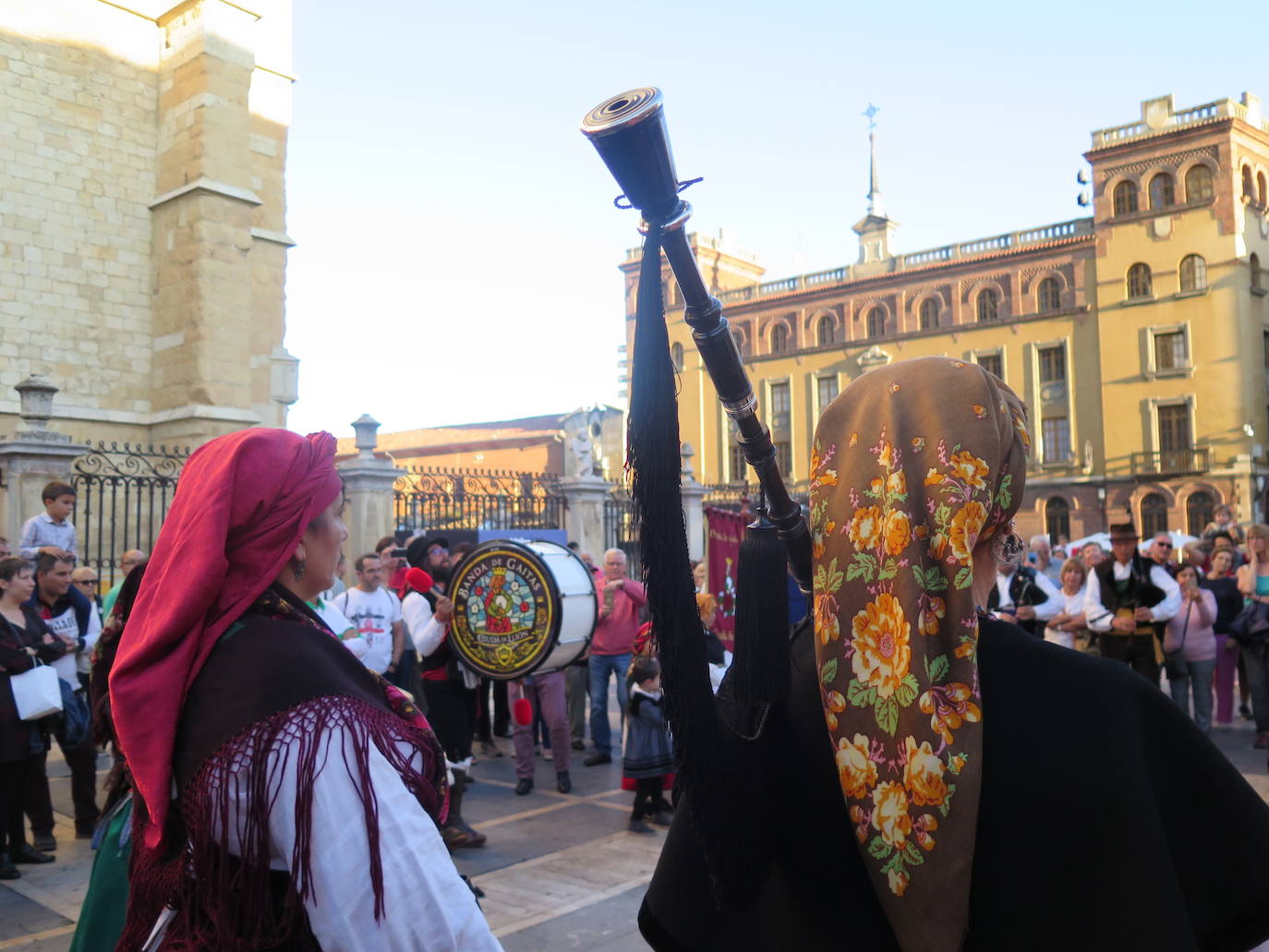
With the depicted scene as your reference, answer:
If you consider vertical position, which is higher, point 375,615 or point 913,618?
point 913,618

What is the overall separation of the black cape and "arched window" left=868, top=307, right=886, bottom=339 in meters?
41.0

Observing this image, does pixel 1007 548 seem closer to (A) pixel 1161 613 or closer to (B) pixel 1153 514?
(A) pixel 1161 613

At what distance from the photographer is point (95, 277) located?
16.2 metres

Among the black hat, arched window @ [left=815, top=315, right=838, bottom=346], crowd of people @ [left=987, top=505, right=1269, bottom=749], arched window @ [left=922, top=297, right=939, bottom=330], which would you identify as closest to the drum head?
Answer: the black hat

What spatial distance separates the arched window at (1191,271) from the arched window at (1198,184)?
1.99 metres

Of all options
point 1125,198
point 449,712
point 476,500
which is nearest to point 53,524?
point 449,712

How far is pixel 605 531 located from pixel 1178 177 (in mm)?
27774

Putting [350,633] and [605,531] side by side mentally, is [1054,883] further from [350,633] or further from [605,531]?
[605,531]

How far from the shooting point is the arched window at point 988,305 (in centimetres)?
3844

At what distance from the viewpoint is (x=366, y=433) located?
13188 millimetres

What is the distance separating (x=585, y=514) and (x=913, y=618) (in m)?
16.1

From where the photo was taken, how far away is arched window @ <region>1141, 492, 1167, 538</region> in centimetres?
3472

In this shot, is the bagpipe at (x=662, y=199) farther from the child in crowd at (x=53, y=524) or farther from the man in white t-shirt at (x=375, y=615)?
the child in crowd at (x=53, y=524)

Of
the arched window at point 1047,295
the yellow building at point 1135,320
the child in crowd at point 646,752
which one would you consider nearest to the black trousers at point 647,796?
the child in crowd at point 646,752
